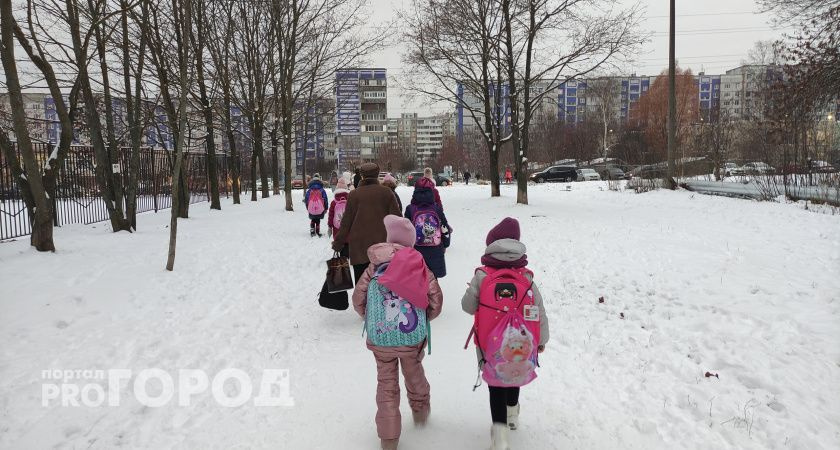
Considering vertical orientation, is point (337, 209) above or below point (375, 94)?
below

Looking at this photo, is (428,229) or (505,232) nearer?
(505,232)

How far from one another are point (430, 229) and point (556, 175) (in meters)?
33.6

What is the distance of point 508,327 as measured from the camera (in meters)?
2.81

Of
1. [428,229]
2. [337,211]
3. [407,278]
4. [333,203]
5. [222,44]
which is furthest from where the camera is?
[222,44]

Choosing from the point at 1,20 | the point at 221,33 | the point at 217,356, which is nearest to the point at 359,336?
the point at 217,356

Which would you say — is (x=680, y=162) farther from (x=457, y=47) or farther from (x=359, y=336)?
(x=359, y=336)

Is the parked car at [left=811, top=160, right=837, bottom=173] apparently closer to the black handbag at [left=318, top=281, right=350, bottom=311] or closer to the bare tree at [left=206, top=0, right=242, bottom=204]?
the black handbag at [left=318, top=281, right=350, bottom=311]

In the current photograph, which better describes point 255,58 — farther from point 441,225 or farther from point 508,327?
point 508,327

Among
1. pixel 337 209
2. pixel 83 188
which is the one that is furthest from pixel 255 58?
pixel 337 209

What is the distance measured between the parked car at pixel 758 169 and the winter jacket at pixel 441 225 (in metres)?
13.4

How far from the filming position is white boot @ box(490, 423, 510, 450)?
2.98 meters

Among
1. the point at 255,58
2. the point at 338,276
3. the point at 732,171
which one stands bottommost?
the point at 338,276

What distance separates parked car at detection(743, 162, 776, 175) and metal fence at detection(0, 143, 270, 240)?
1861cm

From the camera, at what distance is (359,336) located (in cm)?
520
